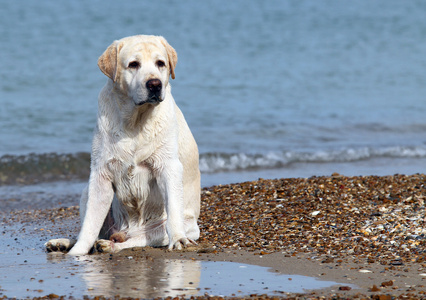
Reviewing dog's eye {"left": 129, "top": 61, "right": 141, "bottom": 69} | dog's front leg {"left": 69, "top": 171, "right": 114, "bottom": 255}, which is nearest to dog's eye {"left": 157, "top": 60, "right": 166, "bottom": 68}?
dog's eye {"left": 129, "top": 61, "right": 141, "bottom": 69}

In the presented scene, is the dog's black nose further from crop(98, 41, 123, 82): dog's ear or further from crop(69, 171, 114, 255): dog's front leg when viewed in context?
crop(69, 171, 114, 255): dog's front leg

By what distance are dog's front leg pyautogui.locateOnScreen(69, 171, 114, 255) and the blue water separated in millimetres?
4676

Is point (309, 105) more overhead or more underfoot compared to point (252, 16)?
more underfoot

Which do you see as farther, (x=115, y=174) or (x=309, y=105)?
(x=309, y=105)

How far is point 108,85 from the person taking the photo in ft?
18.0

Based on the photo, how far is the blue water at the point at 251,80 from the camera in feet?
39.5

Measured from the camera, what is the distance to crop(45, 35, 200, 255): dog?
17.3ft

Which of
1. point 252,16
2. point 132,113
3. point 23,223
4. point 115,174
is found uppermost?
point 252,16

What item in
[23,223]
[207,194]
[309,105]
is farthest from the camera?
[309,105]

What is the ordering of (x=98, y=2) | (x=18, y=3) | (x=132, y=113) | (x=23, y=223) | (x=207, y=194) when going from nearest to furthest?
1. (x=132, y=113)
2. (x=23, y=223)
3. (x=207, y=194)
4. (x=18, y=3)
5. (x=98, y=2)

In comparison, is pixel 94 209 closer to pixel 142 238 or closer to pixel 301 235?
pixel 142 238

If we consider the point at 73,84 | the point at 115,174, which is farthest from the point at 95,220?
the point at 73,84

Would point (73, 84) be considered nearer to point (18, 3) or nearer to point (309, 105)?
point (309, 105)

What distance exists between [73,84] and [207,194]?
11114 mm
